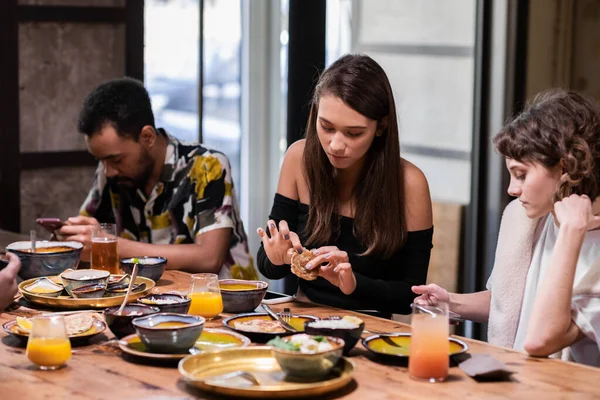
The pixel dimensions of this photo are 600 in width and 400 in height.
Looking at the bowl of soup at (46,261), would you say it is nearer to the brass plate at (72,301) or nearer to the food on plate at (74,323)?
the brass plate at (72,301)

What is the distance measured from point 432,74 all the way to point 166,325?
244 cm

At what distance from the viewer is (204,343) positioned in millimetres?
2014

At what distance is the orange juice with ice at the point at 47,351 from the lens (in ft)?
6.03

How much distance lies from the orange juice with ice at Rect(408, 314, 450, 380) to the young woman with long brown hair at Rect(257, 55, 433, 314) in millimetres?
693

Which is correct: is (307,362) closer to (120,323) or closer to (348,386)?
(348,386)

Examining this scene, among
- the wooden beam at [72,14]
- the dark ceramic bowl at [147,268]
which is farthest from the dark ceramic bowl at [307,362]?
the wooden beam at [72,14]

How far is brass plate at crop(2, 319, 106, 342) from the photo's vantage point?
2014 millimetres

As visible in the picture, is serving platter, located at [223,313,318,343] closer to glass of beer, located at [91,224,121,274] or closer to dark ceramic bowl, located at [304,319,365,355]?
dark ceramic bowl, located at [304,319,365,355]

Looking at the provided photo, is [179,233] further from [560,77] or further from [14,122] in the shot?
[560,77]

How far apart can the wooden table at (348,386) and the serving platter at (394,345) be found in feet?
0.07

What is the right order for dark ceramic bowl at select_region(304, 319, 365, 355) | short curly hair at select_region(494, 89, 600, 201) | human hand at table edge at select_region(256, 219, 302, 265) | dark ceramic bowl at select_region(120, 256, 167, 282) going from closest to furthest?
dark ceramic bowl at select_region(304, 319, 365, 355) → short curly hair at select_region(494, 89, 600, 201) → human hand at table edge at select_region(256, 219, 302, 265) → dark ceramic bowl at select_region(120, 256, 167, 282)

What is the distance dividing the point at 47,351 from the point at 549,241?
1.28m

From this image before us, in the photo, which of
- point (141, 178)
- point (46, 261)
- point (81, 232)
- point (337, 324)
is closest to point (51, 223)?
point (81, 232)

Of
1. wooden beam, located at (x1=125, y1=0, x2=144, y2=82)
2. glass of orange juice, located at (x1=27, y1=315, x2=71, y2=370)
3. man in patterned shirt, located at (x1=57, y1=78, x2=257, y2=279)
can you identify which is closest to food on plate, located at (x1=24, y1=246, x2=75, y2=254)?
man in patterned shirt, located at (x1=57, y1=78, x2=257, y2=279)
